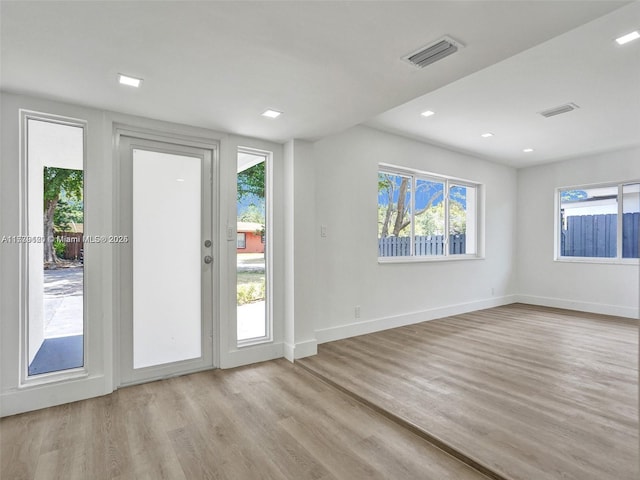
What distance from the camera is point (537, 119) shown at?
4.04 meters

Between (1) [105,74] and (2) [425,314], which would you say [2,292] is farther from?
(2) [425,314]

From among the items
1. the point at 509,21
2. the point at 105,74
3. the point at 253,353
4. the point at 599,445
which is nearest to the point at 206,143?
the point at 105,74

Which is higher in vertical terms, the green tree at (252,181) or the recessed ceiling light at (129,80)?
the recessed ceiling light at (129,80)

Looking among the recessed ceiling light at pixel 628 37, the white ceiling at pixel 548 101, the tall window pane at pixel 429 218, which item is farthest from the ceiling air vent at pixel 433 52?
the tall window pane at pixel 429 218

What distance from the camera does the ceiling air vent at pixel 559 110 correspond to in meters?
3.64

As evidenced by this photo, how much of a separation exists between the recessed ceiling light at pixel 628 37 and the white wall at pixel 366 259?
2.51m

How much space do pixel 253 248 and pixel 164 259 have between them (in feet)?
2.88

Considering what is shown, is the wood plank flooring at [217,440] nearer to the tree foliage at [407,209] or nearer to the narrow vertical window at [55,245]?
the narrow vertical window at [55,245]

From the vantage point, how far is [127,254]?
295cm

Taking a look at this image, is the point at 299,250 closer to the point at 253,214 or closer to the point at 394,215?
the point at 253,214

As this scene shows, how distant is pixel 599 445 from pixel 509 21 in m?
2.45

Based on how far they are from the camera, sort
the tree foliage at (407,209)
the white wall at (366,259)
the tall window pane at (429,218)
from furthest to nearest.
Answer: the tall window pane at (429,218) < the tree foliage at (407,209) < the white wall at (366,259)

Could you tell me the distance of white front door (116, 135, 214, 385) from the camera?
2951 millimetres

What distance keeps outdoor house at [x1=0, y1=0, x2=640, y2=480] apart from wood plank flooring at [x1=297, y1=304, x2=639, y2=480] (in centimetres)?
2
